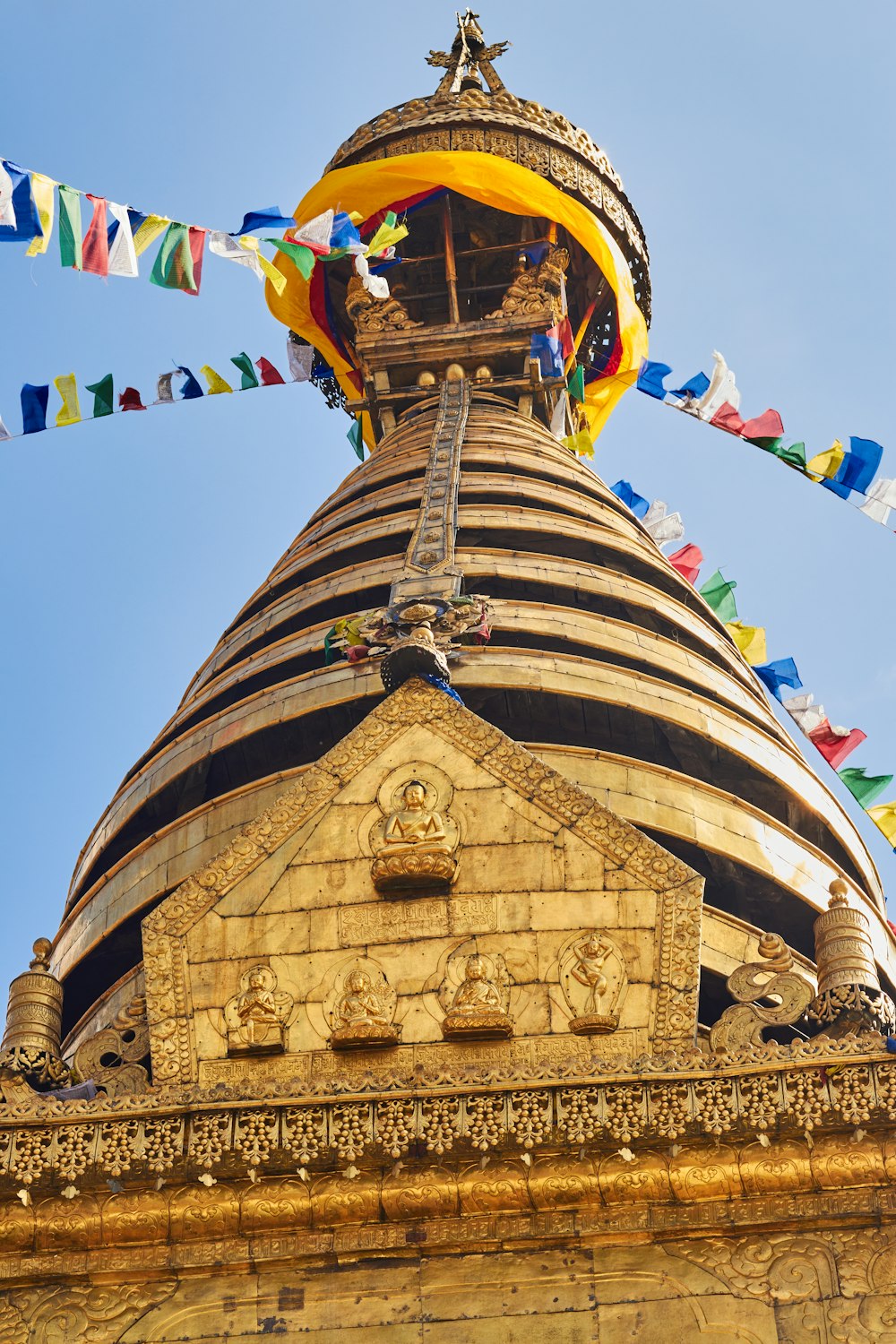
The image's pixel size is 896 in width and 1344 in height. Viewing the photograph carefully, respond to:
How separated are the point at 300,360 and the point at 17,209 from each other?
12149mm

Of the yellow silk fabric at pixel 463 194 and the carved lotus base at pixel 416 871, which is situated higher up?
the yellow silk fabric at pixel 463 194

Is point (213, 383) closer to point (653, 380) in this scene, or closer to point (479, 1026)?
point (653, 380)

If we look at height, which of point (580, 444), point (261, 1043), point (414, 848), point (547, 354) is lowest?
point (261, 1043)

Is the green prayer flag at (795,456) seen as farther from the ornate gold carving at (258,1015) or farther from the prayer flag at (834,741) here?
the ornate gold carving at (258,1015)

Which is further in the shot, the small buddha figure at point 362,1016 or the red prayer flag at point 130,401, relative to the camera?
the red prayer flag at point 130,401

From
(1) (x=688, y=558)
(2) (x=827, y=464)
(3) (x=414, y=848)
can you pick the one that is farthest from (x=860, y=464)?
(3) (x=414, y=848)

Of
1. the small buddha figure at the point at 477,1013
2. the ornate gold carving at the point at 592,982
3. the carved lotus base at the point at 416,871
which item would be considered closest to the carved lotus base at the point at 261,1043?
the small buddha figure at the point at 477,1013

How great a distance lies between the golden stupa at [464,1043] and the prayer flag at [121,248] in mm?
4643

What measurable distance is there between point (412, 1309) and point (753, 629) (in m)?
17.5

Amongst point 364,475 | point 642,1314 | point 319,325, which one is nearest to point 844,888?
point 642,1314

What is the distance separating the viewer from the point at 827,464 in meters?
25.5

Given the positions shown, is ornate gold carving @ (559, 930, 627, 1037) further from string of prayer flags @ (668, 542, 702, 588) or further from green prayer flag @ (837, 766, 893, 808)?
string of prayer flags @ (668, 542, 702, 588)

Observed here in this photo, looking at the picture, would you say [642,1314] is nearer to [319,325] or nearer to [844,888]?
[844,888]

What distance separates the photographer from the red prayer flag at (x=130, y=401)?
26.7 m
